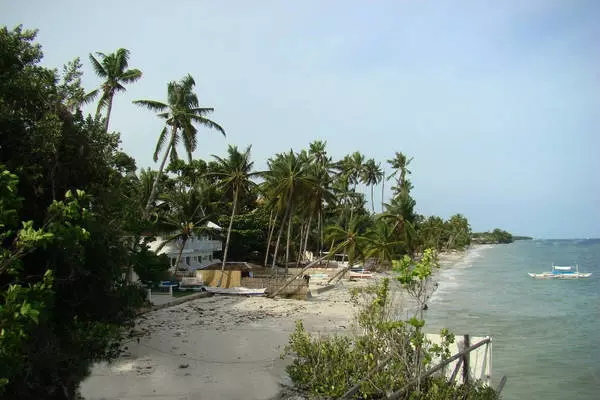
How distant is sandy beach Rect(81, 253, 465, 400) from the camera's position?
10.5 meters

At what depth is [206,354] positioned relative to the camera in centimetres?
1379

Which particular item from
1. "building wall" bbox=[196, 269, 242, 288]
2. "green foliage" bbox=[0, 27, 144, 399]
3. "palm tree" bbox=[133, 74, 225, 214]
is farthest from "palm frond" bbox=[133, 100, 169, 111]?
"green foliage" bbox=[0, 27, 144, 399]

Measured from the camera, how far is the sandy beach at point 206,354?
10492 millimetres

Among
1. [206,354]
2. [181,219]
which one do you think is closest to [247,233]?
[181,219]

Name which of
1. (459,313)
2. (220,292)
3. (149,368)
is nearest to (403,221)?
(459,313)

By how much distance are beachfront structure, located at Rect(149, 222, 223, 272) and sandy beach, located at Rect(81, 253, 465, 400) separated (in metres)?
12.2

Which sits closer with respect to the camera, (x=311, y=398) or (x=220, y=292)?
(x=311, y=398)

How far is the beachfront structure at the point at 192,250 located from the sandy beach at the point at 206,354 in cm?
1224

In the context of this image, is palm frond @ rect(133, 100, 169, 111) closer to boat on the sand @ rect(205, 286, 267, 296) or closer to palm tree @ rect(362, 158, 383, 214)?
boat on the sand @ rect(205, 286, 267, 296)

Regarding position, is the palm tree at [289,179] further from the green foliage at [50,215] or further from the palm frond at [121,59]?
the green foliage at [50,215]

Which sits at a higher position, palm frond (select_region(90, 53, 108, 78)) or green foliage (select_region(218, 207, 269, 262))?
palm frond (select_region(90, 53, 108, 78))

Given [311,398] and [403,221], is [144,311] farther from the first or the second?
[403,221]

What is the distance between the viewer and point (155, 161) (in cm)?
3012

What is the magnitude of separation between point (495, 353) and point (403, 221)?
28.2 metres
